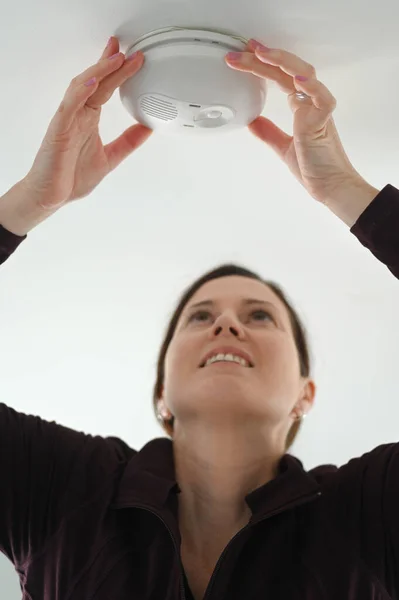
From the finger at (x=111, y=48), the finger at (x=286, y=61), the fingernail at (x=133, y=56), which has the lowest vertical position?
the finger at (x=286, y=61)

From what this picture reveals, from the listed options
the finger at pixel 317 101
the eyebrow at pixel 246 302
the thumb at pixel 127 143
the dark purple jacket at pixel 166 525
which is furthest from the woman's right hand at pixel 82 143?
the eyebrow at pixel 246 302

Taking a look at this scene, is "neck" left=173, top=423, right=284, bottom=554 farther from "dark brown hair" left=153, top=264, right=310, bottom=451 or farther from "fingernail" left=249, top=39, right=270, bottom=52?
"fingernail" left=249, top=39, right=270, bottom=52

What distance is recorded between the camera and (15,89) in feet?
3.01

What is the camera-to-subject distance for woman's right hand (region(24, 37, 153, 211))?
0.83 meters

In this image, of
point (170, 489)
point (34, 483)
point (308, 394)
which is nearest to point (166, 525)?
point (170, 489)

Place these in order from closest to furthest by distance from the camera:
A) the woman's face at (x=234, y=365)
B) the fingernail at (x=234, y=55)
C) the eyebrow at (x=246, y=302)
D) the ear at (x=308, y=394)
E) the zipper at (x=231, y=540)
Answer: the fingernail at (x=234, y=55) < the zipper at (x=231, y=540) < the woman's face at (x=234, y=365) < the eyebrow at (x=246, y=302) < the ear at (x=308, y=394)

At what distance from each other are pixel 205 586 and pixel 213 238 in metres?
0.63

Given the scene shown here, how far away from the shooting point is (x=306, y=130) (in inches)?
35.1

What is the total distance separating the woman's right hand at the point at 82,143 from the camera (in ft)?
2.71

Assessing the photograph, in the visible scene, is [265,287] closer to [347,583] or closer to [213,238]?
[213,238]

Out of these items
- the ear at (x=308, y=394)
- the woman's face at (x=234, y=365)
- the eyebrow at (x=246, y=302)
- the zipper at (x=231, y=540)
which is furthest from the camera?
the ear at (x=308, y=394)

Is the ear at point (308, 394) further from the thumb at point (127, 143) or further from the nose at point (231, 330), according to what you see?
the thumb at point (127, 143)

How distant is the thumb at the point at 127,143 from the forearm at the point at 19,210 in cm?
14

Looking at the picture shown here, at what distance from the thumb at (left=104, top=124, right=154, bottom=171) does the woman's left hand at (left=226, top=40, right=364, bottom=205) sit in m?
0.17
